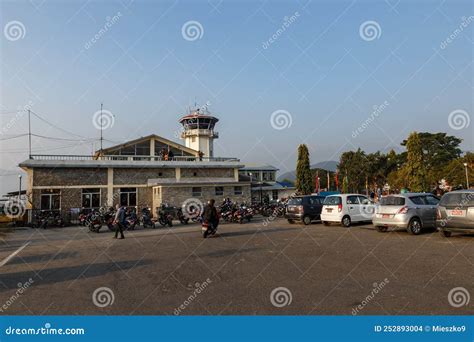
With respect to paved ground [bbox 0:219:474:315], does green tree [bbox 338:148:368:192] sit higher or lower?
higher

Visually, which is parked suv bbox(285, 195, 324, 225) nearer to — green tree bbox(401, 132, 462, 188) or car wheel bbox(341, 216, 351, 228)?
car wheel bbox(341, 216, 351, 228)

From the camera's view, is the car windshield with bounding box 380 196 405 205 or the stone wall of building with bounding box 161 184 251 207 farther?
the stone wall of building with bounding box 161 184 251 207

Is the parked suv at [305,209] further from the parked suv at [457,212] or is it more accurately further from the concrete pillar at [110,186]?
the concrete pillar at [110,186]

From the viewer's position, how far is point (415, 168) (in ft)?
98.2

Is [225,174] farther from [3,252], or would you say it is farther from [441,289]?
[441,289]

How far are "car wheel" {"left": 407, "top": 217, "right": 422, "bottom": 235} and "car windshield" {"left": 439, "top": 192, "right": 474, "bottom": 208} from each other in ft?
4.24

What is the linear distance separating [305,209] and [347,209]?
8.32 feet

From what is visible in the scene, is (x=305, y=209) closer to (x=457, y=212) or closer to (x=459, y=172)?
(x=457, y=212)

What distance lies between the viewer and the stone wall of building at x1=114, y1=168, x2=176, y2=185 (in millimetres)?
26422

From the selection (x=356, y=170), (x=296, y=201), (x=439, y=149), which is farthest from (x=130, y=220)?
(x=439, y=149)

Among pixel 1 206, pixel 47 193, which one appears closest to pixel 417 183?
pixel 47 193

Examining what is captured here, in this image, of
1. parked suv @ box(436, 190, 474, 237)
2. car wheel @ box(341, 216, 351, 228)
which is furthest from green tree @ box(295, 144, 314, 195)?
parked suv @ box(436, 190, 474, 237)
